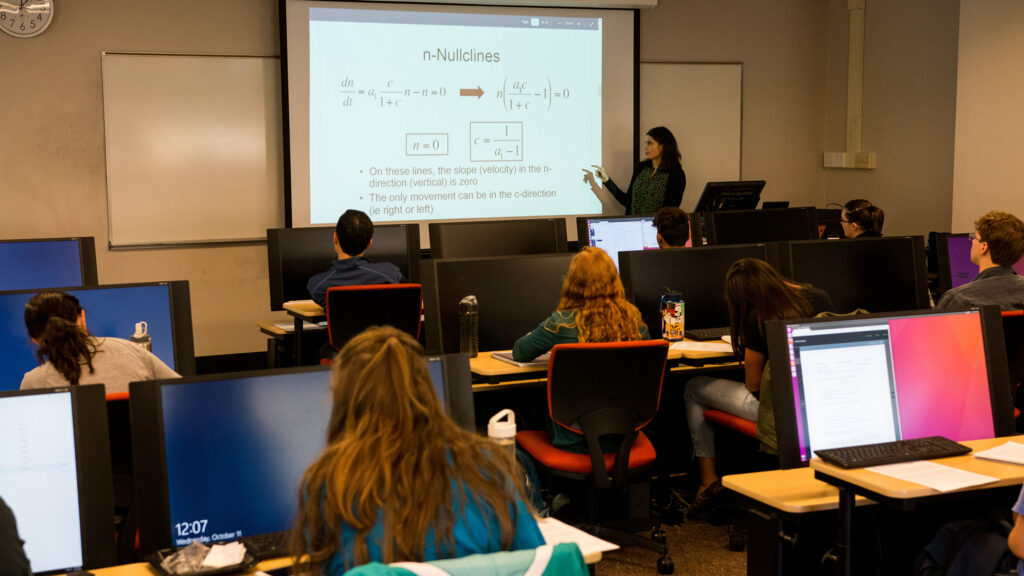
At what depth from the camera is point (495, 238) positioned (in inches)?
187

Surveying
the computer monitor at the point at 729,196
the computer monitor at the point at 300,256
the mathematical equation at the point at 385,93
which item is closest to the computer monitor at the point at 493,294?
the computer monitor at the point at 300,256

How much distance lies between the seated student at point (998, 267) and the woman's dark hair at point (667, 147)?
317cm

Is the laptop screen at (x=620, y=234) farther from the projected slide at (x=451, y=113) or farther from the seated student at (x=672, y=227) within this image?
the projected slide at (x=451, y=113)

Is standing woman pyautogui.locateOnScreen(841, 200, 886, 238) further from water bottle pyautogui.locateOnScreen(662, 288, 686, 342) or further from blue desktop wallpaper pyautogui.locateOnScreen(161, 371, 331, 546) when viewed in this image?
blue desktop wallpaper pyautogui.locateOnScreen(161, 371, 331, 546)

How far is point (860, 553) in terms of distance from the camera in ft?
8.86

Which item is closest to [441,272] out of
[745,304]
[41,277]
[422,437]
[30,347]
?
[745,304]

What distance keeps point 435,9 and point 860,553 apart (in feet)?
16.9

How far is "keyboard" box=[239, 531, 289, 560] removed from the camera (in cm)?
184

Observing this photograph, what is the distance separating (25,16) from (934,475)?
573 centimetres

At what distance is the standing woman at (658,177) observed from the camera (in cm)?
704

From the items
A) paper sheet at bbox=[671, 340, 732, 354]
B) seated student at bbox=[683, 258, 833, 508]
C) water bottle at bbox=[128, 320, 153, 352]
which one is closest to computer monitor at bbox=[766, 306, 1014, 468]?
seated student at bbox=[683, 258, 833, 508]

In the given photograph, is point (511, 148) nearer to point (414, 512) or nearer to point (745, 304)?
point (745, 304)

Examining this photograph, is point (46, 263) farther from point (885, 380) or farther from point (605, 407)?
point (885, 380)

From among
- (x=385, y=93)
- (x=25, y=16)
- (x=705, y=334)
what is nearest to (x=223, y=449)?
(x=705, y=334)
